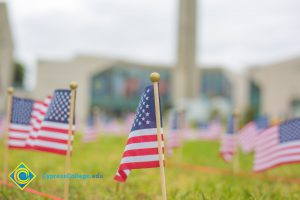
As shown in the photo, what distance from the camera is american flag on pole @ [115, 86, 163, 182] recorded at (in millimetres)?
4547

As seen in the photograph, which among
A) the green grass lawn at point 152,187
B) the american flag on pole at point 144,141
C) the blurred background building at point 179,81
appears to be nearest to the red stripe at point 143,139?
the american flag on pole at point 144,141

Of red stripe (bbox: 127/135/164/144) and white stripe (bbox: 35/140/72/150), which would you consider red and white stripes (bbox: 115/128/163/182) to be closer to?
red stripe (bbox: 127/135/164/144)

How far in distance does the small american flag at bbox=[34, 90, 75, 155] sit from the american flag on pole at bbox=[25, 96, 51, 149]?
3.09 ft

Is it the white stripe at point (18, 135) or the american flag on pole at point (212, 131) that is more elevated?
the white stripe at point (18, 135)

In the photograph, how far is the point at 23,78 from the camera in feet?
224

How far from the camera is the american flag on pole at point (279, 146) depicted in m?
6.86

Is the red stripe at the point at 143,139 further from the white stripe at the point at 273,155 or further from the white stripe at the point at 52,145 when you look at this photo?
the white stripe at the point at 273,155

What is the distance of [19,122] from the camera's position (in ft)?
22.7

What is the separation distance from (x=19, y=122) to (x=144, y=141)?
3283 millimetres

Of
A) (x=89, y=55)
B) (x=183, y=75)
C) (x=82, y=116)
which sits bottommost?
(x=82, y=116)

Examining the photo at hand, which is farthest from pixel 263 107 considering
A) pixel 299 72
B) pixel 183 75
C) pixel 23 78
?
pixel 23 78

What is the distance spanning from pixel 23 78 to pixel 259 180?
212 ft

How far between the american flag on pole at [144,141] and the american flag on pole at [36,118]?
2.33 meters

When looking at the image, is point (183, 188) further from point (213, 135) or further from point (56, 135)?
point (213, 135)
